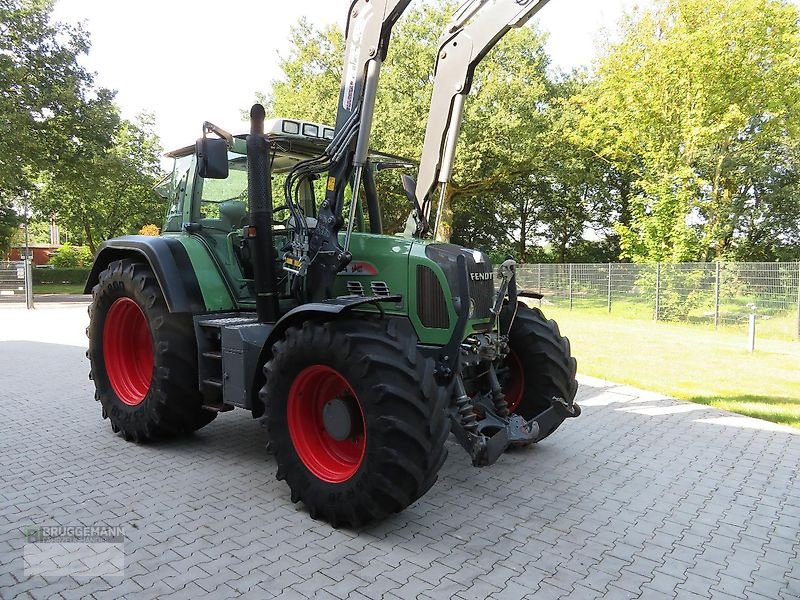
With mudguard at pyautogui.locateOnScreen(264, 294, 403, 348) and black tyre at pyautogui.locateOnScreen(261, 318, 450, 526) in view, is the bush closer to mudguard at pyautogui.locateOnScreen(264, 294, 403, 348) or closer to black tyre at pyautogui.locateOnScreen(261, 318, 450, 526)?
mudguard at pyautogui.locateOnScreen(264, 294, 403, 348)

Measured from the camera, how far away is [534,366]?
5066 mm

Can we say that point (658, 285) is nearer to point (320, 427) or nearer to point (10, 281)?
point (320, 427)

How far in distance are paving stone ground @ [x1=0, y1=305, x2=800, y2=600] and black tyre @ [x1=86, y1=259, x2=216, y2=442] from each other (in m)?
0.29

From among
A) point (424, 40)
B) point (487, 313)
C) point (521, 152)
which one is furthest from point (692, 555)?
point (424, 40)

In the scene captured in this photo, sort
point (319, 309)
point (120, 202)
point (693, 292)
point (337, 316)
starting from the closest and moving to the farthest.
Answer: point (319, 309)
point (337, 316)
point (693, 292)
point (120, 202)

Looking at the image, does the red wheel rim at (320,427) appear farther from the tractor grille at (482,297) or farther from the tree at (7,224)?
the tree at (7,224)

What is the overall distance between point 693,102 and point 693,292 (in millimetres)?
7099

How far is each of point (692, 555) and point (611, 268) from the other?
1692cm

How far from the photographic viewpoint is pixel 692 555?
11.2 ft

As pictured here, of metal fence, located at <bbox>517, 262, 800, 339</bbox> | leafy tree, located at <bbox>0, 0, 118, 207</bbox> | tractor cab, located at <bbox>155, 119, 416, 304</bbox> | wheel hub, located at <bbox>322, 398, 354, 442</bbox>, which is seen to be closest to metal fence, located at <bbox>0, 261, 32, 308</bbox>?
leafy tree, located at <bbox>0, 0, 118, 207</bbox>

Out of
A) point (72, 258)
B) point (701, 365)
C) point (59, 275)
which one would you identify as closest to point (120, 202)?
point (59, 275)

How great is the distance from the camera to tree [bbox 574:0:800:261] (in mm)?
18625

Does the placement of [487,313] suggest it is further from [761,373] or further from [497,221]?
[497,221]

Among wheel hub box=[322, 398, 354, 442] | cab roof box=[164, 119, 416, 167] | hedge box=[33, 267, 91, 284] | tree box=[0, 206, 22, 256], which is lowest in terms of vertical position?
wheel hub box=[322, 398, 354, 442]
